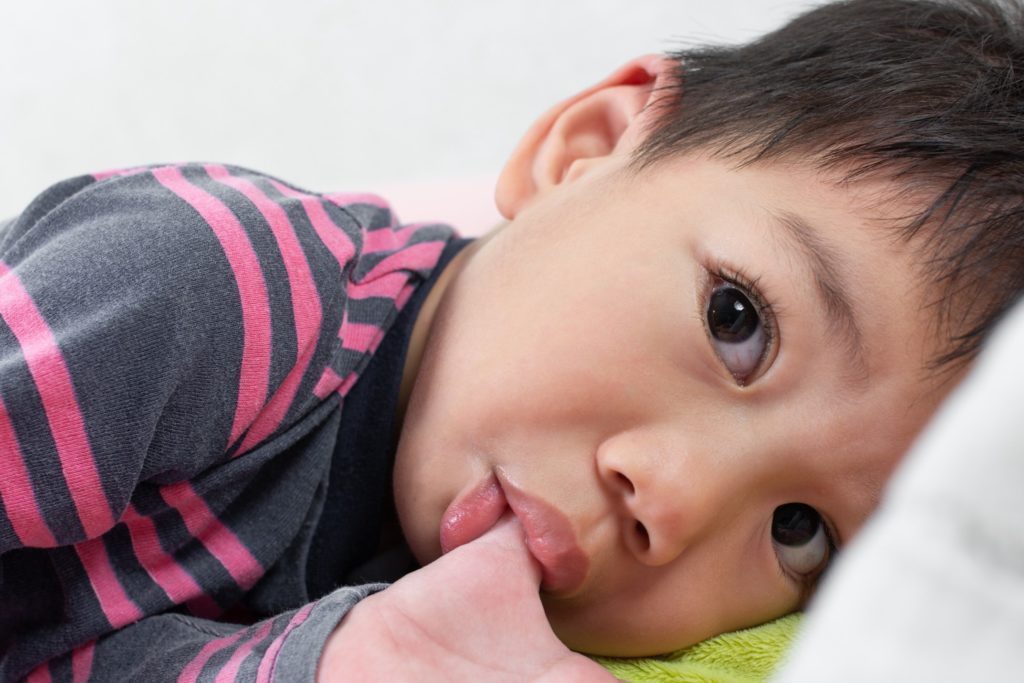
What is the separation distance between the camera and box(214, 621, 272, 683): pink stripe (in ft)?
1.64

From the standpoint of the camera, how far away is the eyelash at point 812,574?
0.66m

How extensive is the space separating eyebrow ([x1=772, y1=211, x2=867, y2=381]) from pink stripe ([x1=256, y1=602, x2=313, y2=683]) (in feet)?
1.00

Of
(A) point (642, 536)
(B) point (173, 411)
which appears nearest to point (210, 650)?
(B) point (173, 411)

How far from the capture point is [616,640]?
65cm

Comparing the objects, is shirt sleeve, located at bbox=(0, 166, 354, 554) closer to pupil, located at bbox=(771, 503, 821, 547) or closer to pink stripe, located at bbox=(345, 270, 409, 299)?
pink stripe, located at bbox=(345, 270, 409, 299)

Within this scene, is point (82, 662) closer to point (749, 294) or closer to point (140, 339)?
point (140, 339)

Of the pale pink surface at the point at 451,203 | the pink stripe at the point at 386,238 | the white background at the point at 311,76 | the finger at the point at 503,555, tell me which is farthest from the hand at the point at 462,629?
the white background at the point at 311,76

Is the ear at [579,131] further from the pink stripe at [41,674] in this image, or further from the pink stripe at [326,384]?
the pink stripe at [41,674]

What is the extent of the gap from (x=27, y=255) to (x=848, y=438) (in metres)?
0.46

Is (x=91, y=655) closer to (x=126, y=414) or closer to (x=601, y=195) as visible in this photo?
(x=126, y=414)

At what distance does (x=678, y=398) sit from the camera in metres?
0.58

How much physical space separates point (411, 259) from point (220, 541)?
22 centimetres

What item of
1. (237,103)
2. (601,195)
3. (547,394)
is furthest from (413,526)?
(237,103)

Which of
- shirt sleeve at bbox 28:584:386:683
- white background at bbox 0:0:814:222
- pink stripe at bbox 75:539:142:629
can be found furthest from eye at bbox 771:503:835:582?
white background at bbox 0:0:814:222
